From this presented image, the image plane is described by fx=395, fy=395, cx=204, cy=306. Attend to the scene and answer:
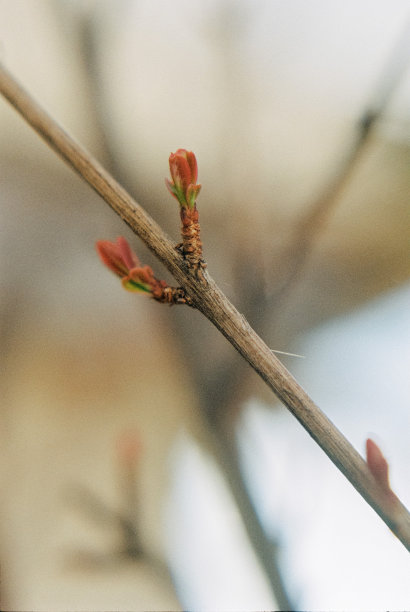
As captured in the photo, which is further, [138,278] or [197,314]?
[197,314]

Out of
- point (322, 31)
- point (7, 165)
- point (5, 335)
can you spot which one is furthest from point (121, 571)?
point (322, 31)

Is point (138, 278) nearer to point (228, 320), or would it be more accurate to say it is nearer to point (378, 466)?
point (228, 320)


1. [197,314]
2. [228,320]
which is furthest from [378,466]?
[197,314]

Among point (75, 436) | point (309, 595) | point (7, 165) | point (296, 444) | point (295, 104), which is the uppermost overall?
point (7, 165)

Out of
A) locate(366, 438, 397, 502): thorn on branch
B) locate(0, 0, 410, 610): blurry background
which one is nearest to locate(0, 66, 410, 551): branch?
locate(366, 438, 397, 502): thorn on branch

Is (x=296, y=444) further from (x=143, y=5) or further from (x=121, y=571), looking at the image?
(x=143, y=5)

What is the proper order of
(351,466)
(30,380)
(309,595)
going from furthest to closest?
(30,380) → (309,595) → (351,466)

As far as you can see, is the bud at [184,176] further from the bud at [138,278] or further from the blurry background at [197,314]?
the blurry background at [197,314]
